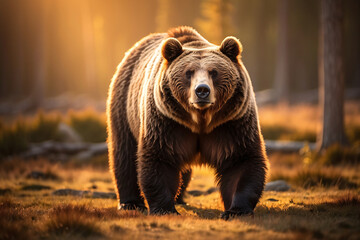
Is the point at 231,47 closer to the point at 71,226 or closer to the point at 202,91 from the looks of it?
the point at 202,91

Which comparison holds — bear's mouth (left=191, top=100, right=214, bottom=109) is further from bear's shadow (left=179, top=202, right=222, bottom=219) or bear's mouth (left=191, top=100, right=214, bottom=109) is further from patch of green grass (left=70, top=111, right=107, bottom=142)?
patch of green grass (left=70, top=111, right=107, bottom=142)

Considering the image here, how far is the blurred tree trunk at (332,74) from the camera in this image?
1074cm

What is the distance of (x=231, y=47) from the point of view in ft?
17.3

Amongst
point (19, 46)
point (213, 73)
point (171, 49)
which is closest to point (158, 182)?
point (213, 73)

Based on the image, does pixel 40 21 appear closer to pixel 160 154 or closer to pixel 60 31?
pixel 60 31

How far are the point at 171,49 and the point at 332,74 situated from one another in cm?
704

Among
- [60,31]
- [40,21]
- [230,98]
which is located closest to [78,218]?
[230,98]

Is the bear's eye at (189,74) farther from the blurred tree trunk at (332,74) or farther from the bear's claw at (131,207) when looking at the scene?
the blurred tree trunk at (332,74)

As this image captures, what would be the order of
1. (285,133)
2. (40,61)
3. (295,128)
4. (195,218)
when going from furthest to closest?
(40,61), (295,128), (285,133), (195,218)

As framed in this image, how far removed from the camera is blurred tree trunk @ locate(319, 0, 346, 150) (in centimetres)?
1074

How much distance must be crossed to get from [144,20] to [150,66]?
38185mm

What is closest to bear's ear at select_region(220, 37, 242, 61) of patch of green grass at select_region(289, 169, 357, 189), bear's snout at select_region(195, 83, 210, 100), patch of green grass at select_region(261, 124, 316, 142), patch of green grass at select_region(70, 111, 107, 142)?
bear's snout at select_region(195, 83, 210, 100)

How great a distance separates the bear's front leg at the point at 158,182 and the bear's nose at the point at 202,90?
1.04m

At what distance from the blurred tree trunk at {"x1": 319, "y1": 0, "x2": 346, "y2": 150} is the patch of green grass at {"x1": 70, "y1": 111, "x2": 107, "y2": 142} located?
7134 mm
